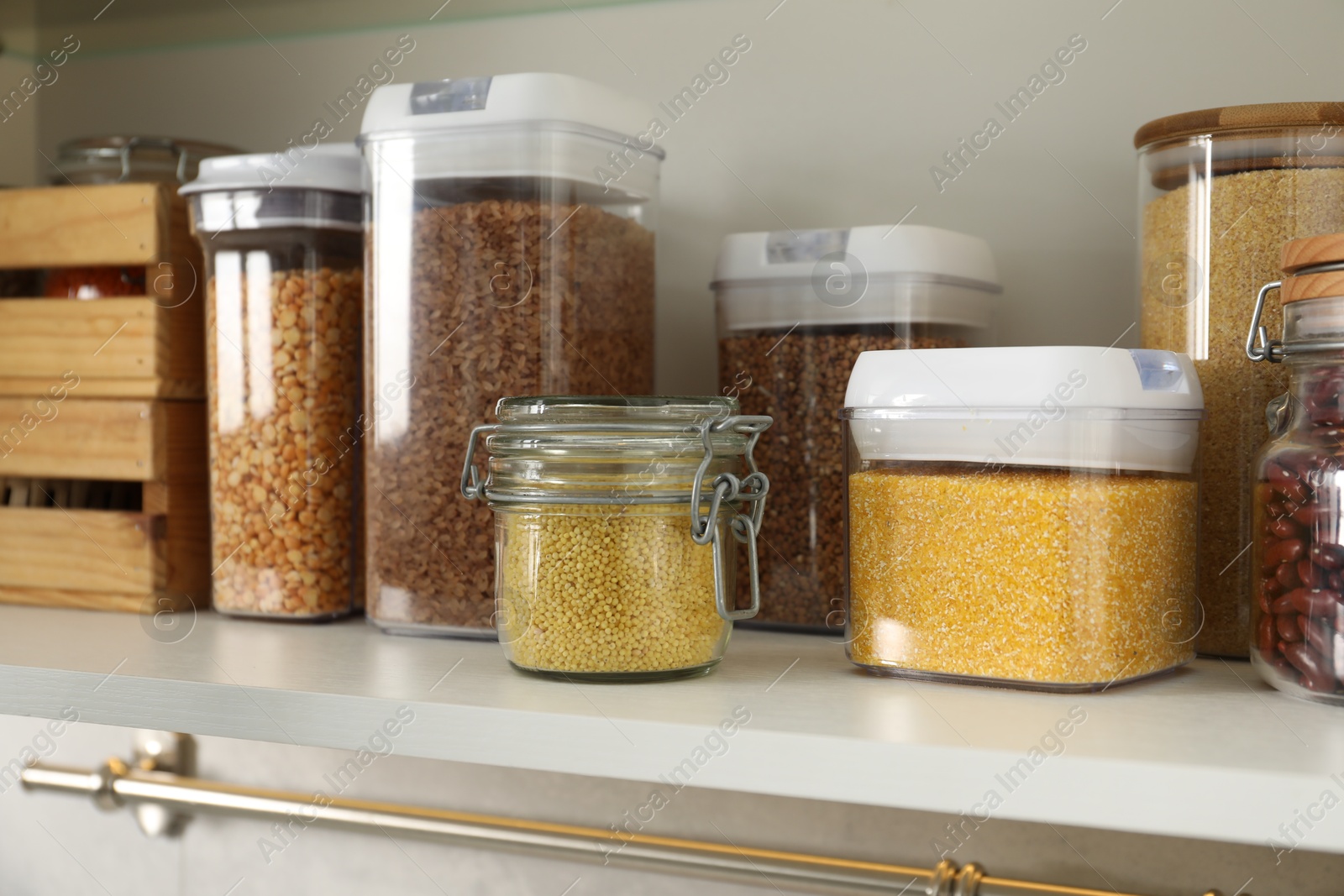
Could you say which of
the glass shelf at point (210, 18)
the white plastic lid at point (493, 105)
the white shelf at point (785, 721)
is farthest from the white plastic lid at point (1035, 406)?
the glass shelf at point (210, 18)

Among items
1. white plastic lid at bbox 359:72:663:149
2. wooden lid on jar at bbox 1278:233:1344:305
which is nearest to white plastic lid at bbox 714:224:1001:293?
white plastic lid at bbox 359:72:663:149

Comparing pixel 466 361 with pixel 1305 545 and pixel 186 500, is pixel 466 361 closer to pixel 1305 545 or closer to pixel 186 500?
pixel 186 500

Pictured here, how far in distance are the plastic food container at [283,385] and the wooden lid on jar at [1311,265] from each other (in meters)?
0.55

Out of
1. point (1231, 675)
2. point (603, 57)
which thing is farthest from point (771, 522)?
point (603, 57)

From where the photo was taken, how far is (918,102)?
0.85 meters

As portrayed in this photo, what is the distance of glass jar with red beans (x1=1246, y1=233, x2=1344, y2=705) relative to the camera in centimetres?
54

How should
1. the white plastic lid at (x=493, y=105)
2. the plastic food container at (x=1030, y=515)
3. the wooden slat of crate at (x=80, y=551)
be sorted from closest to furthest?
the plastic food container at (x=1030, y=515) < the white plastic lid at (x=493, y=105) < the wooden slat of crate at (x=80, y=551)

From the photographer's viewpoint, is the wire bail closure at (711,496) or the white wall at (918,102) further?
the white wall at (918,102)

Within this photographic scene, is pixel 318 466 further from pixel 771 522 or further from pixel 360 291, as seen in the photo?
pixel 771 522

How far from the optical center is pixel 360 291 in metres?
0.83

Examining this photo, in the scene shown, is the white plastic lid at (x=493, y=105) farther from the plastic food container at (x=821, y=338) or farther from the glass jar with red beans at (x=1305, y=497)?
the glass jar with red beans at (x=1305, y=497)

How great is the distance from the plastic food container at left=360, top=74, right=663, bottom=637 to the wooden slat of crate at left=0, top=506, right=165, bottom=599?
0.62 ft

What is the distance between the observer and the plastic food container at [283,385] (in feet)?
2.63

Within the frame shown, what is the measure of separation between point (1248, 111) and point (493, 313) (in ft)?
1.42
